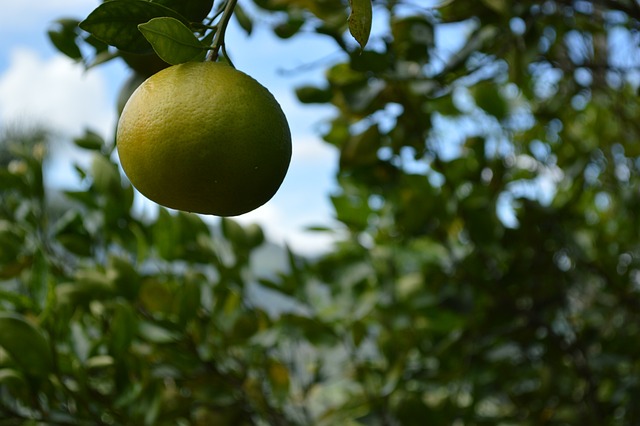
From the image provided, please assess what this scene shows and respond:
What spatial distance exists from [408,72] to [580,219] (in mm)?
553

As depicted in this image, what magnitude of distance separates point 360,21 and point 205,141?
107 millimetres

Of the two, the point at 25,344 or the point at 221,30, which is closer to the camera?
the point at 221,30

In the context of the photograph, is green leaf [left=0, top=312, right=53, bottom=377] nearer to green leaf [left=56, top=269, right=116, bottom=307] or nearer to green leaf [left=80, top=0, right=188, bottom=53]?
green leaf [left=56, top=269, right=116, bottom=307]

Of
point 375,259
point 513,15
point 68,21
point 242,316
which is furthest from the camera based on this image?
point 375,259

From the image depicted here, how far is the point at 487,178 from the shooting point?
130cm

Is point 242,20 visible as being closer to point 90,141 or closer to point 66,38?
point 66,38

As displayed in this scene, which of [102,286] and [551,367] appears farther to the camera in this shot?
[551,367]

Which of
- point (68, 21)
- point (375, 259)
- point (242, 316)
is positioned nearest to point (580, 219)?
point (375, 259)

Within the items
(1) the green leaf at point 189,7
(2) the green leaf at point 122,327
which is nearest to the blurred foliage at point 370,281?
(2) the green leaf at point 122,327

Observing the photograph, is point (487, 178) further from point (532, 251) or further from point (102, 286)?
point (102, 286)

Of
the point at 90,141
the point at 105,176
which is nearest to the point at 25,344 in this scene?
the point at 105,176

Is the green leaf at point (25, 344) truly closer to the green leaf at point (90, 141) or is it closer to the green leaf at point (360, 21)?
the green leaf at point (90, 141)

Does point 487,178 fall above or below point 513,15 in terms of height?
below

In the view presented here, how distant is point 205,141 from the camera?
0.42 meters
